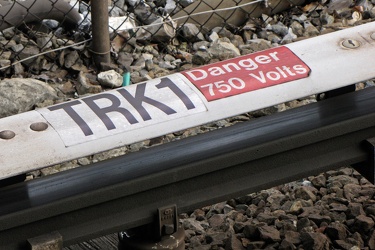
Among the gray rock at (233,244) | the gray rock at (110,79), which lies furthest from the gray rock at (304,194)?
the gray rock at (110,79)

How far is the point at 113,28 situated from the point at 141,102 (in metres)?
2.73

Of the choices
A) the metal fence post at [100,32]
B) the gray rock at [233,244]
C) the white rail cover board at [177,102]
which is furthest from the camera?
the metal fence post at [100,32]

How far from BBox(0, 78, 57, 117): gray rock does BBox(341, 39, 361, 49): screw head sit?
6.92 ft

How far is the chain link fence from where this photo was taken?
5.39 m

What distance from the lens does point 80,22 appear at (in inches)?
223

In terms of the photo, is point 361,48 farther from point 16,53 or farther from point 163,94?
point 16,53

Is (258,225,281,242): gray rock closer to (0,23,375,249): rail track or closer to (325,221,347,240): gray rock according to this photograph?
(325,221,347,240): gray rock

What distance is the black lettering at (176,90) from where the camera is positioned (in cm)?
295

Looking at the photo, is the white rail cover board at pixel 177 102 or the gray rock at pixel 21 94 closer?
the white rail cover board at pixel 177 102

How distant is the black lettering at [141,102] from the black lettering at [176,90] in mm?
53

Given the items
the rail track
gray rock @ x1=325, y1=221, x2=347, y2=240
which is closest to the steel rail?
the rail track

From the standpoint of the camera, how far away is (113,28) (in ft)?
18.5

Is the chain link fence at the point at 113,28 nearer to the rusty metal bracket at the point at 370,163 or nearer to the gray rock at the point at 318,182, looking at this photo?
the gray rock at the point at 318,182

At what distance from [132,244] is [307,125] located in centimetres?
71
